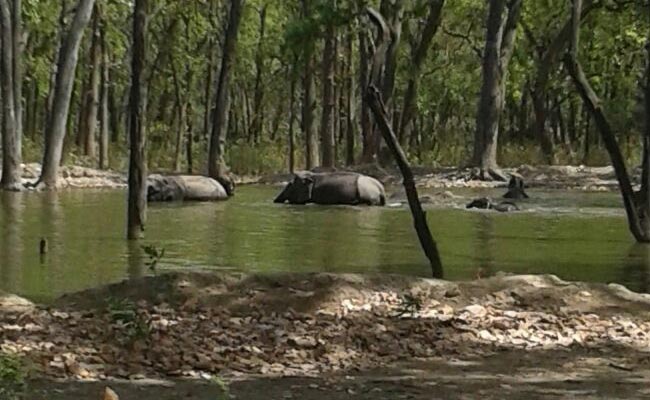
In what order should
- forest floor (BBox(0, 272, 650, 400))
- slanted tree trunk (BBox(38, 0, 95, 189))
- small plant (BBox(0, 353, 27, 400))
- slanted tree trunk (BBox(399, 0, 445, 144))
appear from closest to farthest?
small plant (BBox(0, 353, 27, 400)) < forest floor (BBox(0, 272, 650, 400)) < slanted tree trunk (BBox(38, 0, 95, 189)) < slanted tree trunk (BBox(399, 0, 445, 144))

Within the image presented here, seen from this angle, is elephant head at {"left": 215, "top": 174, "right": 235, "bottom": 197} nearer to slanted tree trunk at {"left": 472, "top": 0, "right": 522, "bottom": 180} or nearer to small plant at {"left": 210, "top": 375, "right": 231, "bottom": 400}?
slanted tree trunk at {"left": 472, "top": 0, "right": 522, "bottom": 180}

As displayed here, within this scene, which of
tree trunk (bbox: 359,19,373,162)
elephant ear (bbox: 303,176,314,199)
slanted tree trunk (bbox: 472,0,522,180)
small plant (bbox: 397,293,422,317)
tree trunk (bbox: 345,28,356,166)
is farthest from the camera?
tree trunk (bbox: 345,28,356,166)

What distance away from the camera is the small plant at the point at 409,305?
980 centimetres

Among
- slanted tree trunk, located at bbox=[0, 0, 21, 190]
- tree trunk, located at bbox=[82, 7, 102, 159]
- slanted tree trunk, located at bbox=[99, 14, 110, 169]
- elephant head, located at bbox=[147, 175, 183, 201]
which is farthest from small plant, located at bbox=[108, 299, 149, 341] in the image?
tree trunk, located at bbox=[82, 7, 102, 159]

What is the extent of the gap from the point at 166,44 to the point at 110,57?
7073 mm

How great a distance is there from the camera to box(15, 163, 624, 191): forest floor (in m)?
37.5

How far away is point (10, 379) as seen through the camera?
620 cm

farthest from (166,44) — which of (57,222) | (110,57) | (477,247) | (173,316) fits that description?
(173,316)

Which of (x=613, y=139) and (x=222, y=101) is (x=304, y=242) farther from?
(x=222, y=101)

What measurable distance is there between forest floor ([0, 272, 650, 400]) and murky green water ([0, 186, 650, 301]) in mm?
2340

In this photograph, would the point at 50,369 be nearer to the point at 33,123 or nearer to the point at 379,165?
the point at 379,165

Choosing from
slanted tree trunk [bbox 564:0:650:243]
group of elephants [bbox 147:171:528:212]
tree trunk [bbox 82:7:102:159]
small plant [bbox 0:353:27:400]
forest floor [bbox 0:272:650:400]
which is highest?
tree trunk [bbox 82:7:102:159]

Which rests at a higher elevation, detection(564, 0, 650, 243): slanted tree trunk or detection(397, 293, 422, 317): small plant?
detection(564, 0, 650, 243): slanted tree trunk

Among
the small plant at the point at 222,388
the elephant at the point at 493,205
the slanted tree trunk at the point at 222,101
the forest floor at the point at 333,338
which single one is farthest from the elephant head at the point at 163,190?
the small plant at the point at 222,388
